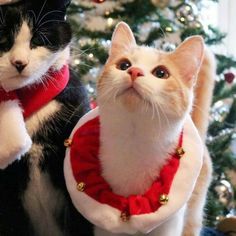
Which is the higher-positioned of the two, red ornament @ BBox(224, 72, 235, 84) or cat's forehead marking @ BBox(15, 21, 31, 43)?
cat's forehead marking @ BBox(15, 21, 31, 43)

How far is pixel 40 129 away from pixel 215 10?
55.5 inches

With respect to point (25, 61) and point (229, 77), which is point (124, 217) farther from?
point (229, 77)

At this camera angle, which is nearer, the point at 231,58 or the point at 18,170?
the point at 18,170

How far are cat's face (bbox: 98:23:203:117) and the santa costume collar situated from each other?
0.12 metres

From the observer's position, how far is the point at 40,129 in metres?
0.73

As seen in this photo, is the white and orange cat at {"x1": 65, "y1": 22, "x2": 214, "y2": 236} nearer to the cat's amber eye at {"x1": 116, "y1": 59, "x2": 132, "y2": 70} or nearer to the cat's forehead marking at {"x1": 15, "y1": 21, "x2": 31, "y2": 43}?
the cat's amber eye at {"x1": 116, "y1": 59, "x2": 132, "y2": 70}

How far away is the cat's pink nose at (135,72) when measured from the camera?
0.58 meters

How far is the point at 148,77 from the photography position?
23.1 inches

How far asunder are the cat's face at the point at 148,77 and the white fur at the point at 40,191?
0.15 m

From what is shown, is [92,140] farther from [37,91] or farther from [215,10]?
[215,10]

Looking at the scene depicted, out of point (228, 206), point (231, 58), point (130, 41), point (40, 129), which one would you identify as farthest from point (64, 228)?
point (231, 58)

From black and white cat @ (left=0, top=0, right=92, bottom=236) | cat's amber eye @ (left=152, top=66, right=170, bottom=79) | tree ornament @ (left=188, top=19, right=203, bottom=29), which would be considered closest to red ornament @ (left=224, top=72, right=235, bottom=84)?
tree ornament @ (left=188, top=19, right=203, bottom=29)

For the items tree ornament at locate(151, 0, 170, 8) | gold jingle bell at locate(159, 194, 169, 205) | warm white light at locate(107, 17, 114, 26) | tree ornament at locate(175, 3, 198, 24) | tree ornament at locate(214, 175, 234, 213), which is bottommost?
tree ornament at locate(214, 175, 234, 213)

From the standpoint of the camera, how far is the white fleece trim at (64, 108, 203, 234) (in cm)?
62
